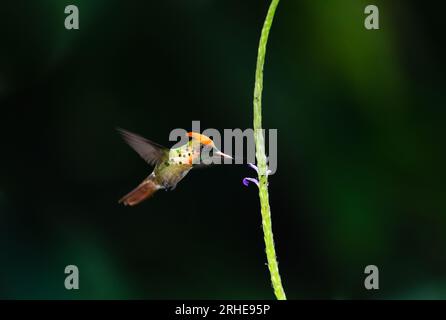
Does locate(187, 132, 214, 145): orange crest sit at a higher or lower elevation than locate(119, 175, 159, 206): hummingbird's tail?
higher

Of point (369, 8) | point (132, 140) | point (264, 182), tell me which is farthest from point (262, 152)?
point (369, 8)

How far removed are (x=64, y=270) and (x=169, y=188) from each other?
0.74 metres

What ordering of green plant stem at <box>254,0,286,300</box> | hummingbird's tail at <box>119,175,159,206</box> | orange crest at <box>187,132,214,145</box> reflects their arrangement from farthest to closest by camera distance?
hummingbird's tail at <box>119,175,159,206</box>, orange crest at <box>187,132,214,145</box>, green plant stem at <box>254,0,286,300</box>

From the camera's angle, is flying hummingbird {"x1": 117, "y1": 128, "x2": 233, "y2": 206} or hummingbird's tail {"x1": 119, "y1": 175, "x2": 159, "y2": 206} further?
hummingbird's tail {"x1": 119, "y1": 175, "x2": 159, "y2": 206}

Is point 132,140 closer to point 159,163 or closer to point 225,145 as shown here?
point 159,163

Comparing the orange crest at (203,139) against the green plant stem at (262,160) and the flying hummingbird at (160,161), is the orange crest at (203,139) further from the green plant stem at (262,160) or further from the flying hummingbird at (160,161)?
the green plant stem at (262,160)

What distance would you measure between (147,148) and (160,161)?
0.16 ft

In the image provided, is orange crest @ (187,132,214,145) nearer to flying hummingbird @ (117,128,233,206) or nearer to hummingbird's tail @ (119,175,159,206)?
flying hummingbird @ (117,128,233,206)

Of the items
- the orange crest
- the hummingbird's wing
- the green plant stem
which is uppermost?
the hummingbird's wing

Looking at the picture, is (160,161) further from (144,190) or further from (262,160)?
(262,160)

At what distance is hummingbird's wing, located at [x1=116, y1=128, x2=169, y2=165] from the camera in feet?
3.93

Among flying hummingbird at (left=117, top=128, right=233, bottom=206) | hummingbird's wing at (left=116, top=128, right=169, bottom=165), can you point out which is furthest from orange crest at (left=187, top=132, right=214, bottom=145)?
hummingbird's wing at (left=116, top=128, right=169, bottom=165)

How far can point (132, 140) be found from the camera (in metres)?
1.20

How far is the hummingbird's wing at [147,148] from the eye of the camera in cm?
120
